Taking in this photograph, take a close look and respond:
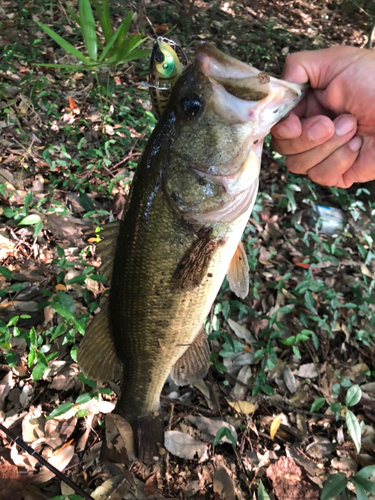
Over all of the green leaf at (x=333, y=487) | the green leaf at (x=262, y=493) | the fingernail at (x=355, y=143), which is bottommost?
the green leaf at (x=262, y=493)

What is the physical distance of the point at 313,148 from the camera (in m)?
1.94

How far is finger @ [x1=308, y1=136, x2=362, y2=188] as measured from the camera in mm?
2008

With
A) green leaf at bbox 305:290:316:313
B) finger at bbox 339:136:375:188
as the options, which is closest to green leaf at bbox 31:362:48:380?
green leaf at bbox 305:290:316:313

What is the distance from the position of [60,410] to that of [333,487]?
5.83ft

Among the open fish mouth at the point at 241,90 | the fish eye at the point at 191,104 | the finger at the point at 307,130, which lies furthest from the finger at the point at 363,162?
the fish eye at the point at 191,104

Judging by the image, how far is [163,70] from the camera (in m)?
1.45

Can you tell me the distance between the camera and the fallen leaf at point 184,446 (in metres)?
2.27

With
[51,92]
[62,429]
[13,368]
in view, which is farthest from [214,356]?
[51,92]

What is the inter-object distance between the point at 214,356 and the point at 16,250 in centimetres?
188

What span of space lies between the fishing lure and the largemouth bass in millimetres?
102

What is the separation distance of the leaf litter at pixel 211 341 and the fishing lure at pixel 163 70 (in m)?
1.31

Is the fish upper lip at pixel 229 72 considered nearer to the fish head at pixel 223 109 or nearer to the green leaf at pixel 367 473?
the fish head at pixel 223 109

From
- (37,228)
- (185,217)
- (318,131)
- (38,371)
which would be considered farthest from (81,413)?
(318,131)

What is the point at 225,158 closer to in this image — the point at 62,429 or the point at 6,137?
the point at 62,429
